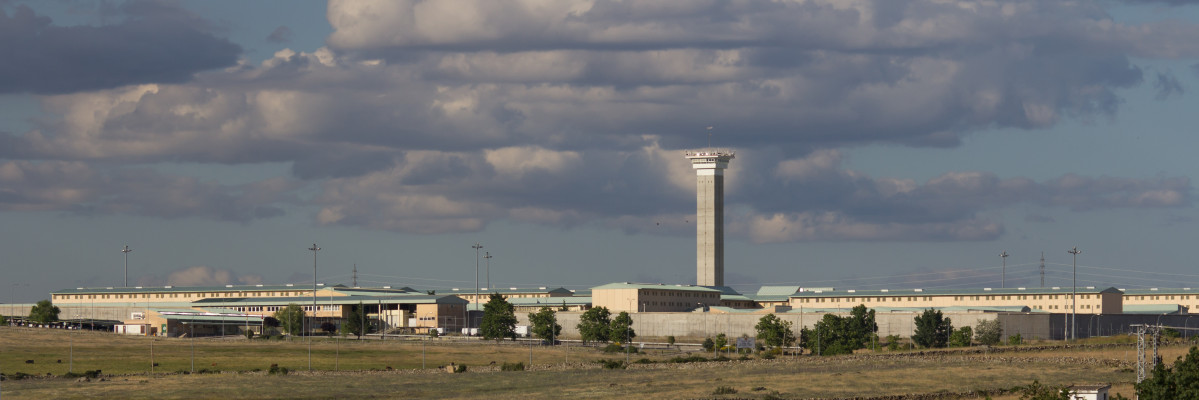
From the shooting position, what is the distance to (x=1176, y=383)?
3054 inches

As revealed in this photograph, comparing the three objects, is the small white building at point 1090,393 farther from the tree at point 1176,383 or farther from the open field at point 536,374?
the open field at point 536,374

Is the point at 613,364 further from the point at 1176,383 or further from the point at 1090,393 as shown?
the point at 1176,383

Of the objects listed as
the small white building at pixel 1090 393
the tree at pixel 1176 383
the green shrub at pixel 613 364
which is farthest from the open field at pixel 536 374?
the tree at pixel 1176 383

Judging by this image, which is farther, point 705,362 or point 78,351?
point 78,351

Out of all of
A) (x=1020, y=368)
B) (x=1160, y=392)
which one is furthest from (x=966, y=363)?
(x=1160, y=392)

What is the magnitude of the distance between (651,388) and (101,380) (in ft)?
176

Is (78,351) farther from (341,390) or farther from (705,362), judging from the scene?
(705,362)

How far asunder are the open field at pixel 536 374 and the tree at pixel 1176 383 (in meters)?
35.6

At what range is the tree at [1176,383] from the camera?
3024 inches

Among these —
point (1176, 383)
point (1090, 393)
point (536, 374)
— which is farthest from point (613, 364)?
point (1176, 383)

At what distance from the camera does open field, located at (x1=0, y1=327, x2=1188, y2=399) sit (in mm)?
127125

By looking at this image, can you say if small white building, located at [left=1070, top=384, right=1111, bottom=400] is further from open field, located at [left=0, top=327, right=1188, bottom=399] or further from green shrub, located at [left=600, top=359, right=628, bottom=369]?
green shrub, located at [left=600, top=359, right=628, bottom=369]

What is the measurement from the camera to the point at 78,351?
184 meters

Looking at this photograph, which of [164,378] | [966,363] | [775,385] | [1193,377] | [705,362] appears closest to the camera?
[1193,377]
